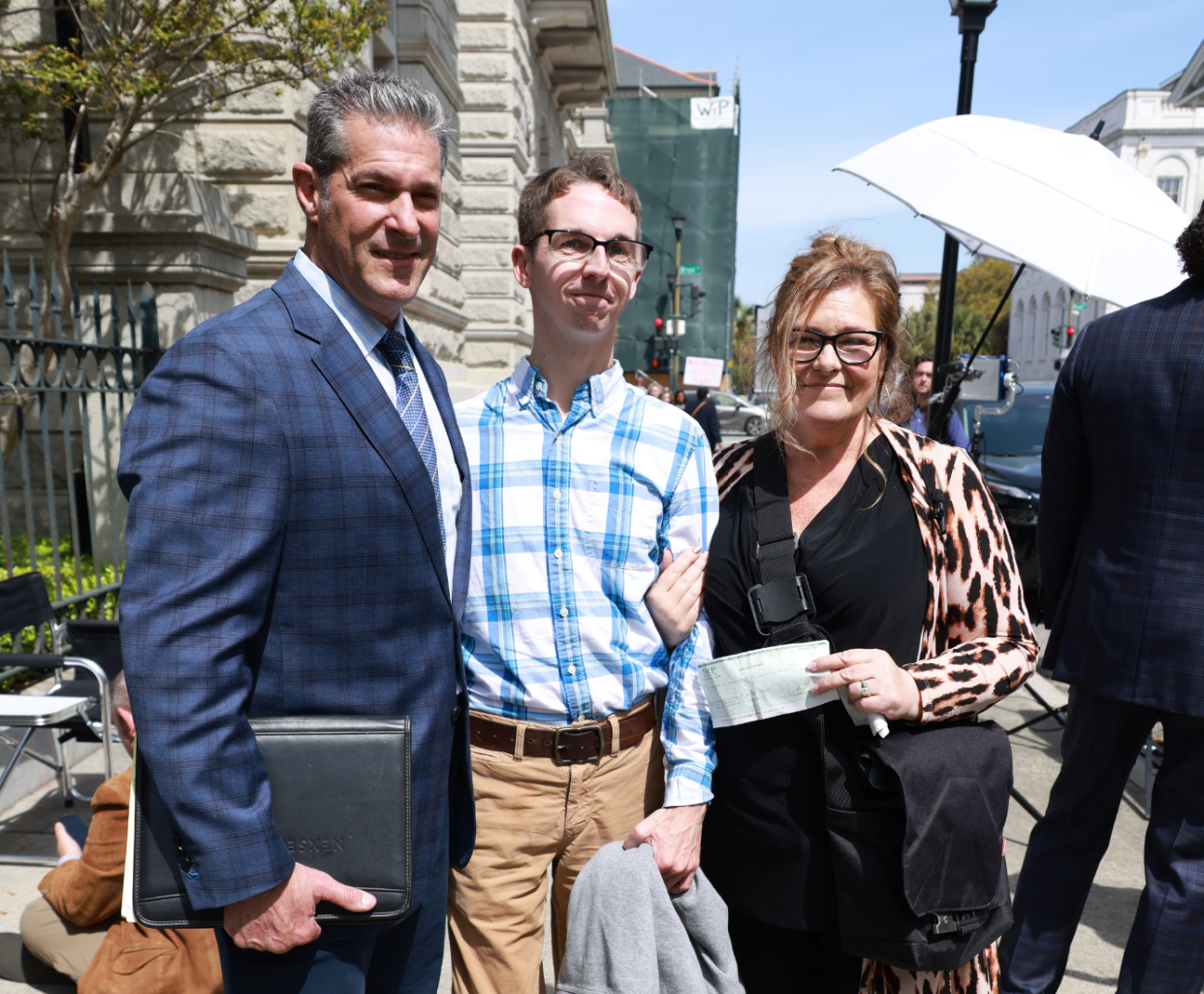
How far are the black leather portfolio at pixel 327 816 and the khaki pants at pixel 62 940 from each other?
5.08 ft

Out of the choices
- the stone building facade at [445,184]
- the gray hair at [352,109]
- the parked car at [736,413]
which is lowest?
the parked car at [736,413]

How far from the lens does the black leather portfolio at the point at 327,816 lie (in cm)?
132

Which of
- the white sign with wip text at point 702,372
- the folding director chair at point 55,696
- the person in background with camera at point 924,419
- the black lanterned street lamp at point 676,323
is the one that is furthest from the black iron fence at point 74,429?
the black lanterned street lamp at point 676,323

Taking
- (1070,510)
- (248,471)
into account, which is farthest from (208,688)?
(1070,510)

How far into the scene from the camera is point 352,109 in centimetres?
153

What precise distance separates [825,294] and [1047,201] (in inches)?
77.6

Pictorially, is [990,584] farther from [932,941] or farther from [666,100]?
[666,100]

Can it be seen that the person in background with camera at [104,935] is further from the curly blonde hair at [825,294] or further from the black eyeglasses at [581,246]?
the curly blonde hair at [825,294]

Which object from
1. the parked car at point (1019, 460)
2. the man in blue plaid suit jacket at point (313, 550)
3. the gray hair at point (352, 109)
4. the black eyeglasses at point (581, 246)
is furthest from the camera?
the parked car at point (1019, 460)

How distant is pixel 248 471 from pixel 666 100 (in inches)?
1640

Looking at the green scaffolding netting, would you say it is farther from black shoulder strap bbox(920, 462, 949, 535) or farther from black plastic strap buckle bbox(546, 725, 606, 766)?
black plastic strap buckle bbox(546, 725, 606, 766)

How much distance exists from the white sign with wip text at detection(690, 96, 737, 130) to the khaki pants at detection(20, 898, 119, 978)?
133ft

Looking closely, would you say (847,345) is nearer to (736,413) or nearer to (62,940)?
(62,940)

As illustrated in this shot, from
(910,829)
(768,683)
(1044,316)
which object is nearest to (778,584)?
(768,683)
